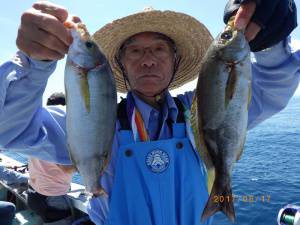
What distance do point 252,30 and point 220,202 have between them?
105 centimetres

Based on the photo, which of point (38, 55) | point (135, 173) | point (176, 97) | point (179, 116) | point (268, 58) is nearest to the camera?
point (38, 55)

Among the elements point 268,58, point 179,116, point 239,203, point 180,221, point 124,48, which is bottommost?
point 239,203

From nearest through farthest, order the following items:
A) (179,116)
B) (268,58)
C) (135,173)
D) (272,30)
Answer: (272,30) < (268,58) < (135,173) < (179,116)

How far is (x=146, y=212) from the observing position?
2479 millimetres

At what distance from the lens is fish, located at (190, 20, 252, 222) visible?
192 centimetres

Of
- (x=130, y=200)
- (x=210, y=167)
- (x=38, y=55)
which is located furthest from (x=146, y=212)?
(x=38, y=55)

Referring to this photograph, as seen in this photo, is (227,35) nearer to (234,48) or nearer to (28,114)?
(234,48)

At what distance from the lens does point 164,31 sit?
2.99 meters

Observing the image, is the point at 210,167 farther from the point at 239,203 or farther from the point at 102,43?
the point at 239,203

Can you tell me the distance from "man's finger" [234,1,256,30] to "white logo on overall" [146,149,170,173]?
1096mm

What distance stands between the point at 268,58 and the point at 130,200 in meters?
1.46

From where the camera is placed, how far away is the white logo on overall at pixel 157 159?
254 cm

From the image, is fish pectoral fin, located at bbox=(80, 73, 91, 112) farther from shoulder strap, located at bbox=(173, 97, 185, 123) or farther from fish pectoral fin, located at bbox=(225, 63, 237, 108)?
shoulder strap, located at bbox=(173, 97, 185, 123)

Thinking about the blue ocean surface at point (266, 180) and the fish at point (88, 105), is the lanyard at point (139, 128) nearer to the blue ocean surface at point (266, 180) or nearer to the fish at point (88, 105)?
the fish at point (88, 105)
